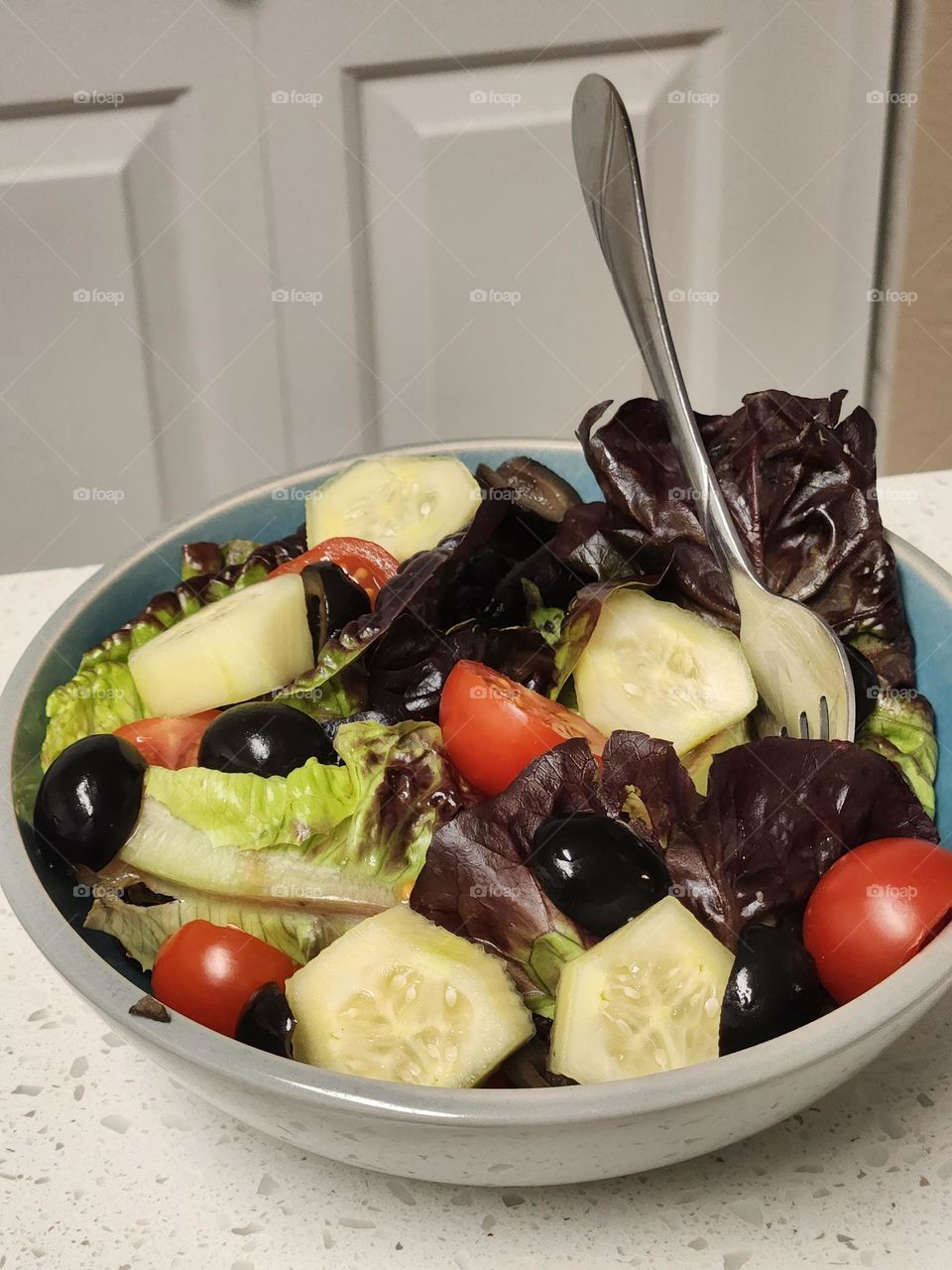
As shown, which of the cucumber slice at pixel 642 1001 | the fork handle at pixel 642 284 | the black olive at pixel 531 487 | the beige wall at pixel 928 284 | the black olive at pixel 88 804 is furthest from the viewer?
the beige wall at pixel 928 284

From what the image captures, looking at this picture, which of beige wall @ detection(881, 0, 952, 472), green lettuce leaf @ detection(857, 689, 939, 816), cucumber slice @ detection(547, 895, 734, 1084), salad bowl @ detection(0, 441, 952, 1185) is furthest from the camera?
beige wall @ detection(881, 0, 952, 472)

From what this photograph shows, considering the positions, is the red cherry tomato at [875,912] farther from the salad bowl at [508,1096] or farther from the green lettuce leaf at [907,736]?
the green lettuce leaf at [907,736]

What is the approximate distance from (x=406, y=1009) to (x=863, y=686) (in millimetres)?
528

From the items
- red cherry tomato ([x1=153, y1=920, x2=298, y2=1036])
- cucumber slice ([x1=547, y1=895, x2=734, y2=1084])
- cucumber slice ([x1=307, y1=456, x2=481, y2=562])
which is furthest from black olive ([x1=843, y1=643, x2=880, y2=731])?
red cherry tomato ([x1=153, y1=920, x2=298, y2=1036])

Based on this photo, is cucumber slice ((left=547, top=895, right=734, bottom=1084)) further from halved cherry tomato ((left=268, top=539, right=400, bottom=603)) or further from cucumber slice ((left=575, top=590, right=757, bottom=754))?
halved cherry tomato ((left=268, top=539, right=400, bottom=603))

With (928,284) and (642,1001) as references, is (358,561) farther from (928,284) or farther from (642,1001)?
(928,284)

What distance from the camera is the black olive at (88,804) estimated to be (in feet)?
3.32

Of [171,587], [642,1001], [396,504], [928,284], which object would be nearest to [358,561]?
[396,504]

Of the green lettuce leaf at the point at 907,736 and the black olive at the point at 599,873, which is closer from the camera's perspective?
the black olive at the point at 599,873

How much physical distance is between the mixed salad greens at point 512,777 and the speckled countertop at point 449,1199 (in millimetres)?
94

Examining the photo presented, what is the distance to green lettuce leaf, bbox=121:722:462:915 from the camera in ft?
3.47

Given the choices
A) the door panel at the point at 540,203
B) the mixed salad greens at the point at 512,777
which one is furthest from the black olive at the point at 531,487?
the door panel at the point at 540,203

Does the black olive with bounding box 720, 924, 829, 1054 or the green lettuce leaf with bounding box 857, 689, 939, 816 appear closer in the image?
the black olive with bounding box 720, 924, 829, 1054

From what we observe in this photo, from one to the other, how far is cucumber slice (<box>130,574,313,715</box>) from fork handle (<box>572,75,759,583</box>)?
412mm
